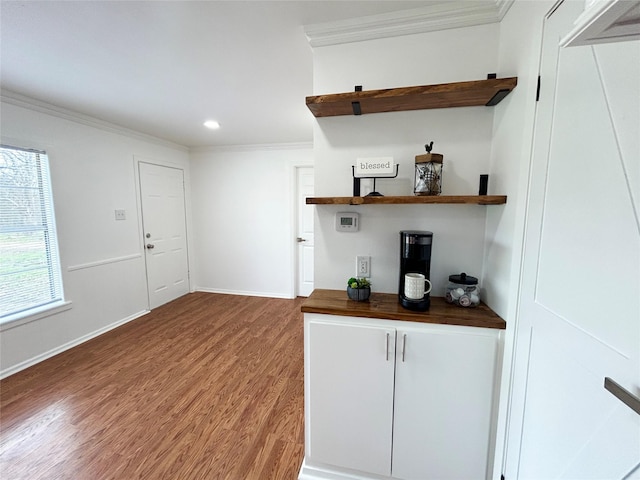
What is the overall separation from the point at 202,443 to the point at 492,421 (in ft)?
5.44

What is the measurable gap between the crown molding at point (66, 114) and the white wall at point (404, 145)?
2.76 metres

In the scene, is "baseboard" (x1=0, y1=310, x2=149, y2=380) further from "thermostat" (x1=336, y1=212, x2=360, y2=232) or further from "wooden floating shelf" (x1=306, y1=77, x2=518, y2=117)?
"wooden floating shelf" (x1=306, y1=77, x2=518, y2=117)

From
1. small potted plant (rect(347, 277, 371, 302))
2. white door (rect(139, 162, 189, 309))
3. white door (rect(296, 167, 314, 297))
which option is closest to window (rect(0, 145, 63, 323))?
white door (rect(139, 162, 189, 309))

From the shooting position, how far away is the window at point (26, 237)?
2.25 meters

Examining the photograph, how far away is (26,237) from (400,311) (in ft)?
11.0

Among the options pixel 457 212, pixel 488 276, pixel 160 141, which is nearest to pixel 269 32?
pixel 457 212

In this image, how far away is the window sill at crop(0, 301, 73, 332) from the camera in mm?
2218

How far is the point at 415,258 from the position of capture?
1326 millimetres

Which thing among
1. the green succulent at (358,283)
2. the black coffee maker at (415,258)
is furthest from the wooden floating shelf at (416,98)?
the green succulent at (358,283)

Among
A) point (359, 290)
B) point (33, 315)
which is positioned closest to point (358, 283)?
point (359, 290)

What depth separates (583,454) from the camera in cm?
74

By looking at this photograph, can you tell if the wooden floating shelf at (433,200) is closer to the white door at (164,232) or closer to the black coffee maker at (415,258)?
the black coffee maker at (415,258)

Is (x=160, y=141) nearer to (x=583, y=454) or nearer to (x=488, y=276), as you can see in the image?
(x=488, y=276)

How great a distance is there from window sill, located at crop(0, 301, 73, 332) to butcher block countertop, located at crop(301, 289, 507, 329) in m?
2.81
